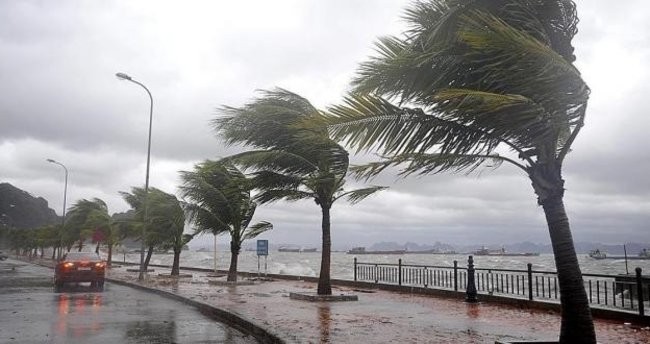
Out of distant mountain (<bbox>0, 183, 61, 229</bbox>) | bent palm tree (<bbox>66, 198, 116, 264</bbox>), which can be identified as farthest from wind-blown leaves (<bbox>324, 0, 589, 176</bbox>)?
distant mountain (<bbox>0, 183, 61, 229</bbox>)

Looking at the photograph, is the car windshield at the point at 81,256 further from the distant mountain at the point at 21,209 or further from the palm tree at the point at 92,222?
the distant mountain at the point at 21,209

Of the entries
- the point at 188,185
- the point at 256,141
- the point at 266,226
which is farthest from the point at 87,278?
the point at 256,141

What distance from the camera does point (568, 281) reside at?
6902 millimetres

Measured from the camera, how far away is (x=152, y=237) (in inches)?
1185

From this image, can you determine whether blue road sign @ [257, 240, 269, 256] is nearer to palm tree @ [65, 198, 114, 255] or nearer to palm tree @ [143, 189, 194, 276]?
palm tree @ [143, 189, 194, 276]

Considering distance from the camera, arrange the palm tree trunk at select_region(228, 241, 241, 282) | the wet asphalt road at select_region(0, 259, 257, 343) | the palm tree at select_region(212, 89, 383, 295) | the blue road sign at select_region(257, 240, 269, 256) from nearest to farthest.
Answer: the wet asphalt road at select_region(0, 259, 257, 343), the palm tree at select_region(212, 89, 383, 295), the palm tree trunk at select_region(228, 241, 241, 282), the blue road sign at select_region(257, 240, 269, 256)

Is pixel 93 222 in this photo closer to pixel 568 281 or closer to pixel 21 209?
pixel 568 281

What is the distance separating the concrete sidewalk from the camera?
9.42 metres

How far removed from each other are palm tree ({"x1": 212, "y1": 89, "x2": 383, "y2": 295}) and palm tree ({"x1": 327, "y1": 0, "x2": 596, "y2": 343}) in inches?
300

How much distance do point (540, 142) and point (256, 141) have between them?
1056 cm

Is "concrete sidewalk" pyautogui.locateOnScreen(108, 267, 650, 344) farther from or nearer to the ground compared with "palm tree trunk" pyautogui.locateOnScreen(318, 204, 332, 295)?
nearer to the ground

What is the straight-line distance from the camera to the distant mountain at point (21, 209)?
157m

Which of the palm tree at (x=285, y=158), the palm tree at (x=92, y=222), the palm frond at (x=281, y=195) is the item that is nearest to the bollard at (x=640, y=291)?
the palm tree at (x=285, y=158)

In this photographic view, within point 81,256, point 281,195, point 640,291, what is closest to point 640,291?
point 640,291
